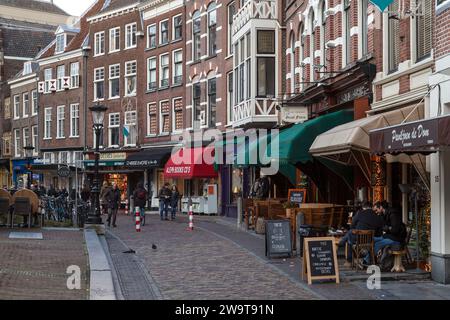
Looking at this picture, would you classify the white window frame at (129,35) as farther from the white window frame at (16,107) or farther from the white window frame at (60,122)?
the white window frame at (16,107)

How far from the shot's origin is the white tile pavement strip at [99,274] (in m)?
10.8

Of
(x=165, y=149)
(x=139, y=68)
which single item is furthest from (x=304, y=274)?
(x=139, y=68)

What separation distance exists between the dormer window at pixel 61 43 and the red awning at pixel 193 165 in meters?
20.7

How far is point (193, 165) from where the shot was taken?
34906 millimetres

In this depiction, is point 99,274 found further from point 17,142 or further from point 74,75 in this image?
point 17,142

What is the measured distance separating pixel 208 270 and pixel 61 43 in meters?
42.3

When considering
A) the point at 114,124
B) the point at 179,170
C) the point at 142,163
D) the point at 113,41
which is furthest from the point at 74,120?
the point at 179,170

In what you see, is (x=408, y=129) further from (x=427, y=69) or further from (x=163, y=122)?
(x=163, y=122)

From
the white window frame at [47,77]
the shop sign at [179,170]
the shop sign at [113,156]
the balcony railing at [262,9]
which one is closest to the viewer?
the balcony railing at [262,9]

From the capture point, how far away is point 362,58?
57.5 feet

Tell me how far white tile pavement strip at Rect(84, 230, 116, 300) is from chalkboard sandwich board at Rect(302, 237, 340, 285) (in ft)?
11.3

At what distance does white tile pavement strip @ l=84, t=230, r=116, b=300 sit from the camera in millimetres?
10828

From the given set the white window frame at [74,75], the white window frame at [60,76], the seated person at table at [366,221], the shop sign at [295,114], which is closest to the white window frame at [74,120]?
the white window frame at [74,75]

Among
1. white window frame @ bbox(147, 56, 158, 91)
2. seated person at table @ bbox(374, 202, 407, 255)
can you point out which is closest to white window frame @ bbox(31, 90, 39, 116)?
white window frame @ bbox(147, 56, 158, 91)
